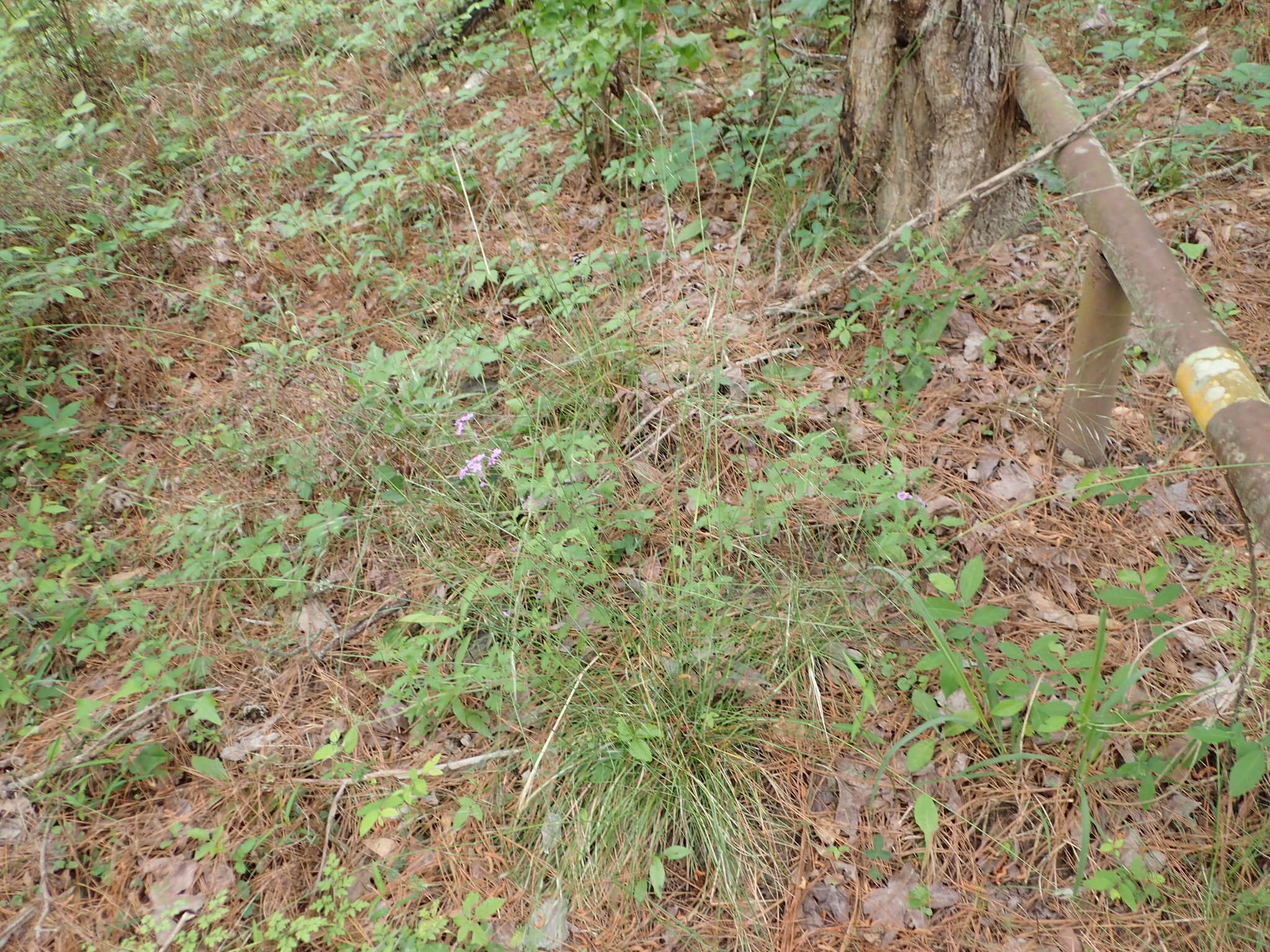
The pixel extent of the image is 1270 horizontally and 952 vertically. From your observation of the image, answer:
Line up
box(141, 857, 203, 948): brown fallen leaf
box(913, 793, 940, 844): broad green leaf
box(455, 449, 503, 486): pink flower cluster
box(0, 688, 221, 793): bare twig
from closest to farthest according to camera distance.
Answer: box(913, 793, 940, 844): broad green leaf
box(141, 857, 203, 948): brown fallen leaf
box(0, 688, 221, 793): bare twig
box(455, 449, 503, 486): pink flower cluster

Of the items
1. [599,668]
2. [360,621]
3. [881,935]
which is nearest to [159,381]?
[360,621]

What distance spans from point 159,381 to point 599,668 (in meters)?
2.64

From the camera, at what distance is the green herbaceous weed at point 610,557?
189cm

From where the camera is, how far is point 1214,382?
65.2 inches

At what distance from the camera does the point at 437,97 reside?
4.59 m

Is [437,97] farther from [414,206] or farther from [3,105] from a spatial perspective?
[3,105]

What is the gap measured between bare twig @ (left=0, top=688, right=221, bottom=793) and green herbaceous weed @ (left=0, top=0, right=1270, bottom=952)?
0.06ft

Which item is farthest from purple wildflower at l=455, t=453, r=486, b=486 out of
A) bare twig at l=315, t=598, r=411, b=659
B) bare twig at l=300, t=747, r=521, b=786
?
bare twig at l=300, t=747, r=521, b=786

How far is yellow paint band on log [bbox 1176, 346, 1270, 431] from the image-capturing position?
1.62 metres

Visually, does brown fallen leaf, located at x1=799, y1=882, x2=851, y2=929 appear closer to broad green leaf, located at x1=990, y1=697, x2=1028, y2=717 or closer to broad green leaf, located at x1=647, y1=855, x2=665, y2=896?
broad green leaf, located at x1=647, y1=855, x2=665, y2=896

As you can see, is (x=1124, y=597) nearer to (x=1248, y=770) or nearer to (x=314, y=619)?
(x=1248, y=770)

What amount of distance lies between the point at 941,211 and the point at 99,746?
3.34m

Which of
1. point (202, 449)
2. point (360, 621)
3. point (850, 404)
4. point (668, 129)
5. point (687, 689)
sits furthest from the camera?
point (668, 129)

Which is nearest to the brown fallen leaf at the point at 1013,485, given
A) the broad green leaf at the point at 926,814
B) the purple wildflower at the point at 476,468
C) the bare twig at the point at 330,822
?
the broad green leaf at the point at 926,814
